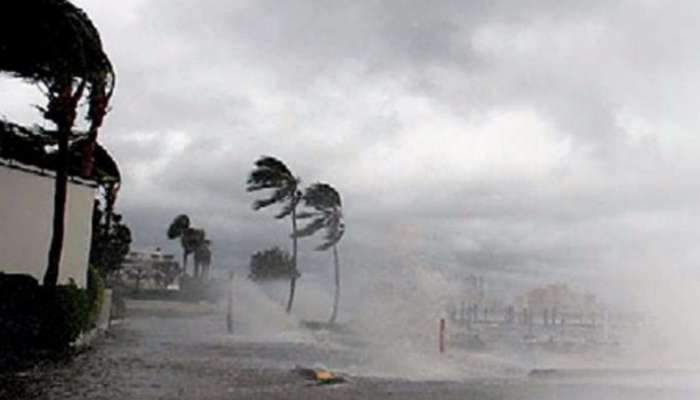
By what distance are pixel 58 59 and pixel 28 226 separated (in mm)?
8692

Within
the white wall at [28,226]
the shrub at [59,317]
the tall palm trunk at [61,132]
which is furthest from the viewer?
the white wall at [28,226]

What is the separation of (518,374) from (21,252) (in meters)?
14.5

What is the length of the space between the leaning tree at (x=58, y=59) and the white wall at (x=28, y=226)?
4.24 m

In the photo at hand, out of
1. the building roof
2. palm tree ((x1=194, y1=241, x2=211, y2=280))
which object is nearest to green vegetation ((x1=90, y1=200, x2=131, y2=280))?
the building roof

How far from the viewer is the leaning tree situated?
17.3 m

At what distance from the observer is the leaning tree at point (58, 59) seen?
1731cm

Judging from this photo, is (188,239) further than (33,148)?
Yes

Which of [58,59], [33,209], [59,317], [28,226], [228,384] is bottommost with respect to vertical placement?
[228,384]

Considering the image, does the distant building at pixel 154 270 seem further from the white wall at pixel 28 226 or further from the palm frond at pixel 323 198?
the white wall at pixel 28 226

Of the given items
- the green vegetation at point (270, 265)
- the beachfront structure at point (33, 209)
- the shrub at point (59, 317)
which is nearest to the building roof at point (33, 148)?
the beachfront structure at point (33, 209)

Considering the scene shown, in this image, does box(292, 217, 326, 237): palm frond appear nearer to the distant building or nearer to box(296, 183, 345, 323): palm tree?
box(296, 183, 345, 323): palm tree

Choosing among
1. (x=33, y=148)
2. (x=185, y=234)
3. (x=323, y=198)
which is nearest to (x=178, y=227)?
(x=185, y=234)

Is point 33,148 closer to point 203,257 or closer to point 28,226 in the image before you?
point 28,226

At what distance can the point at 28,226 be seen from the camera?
83.1ft
